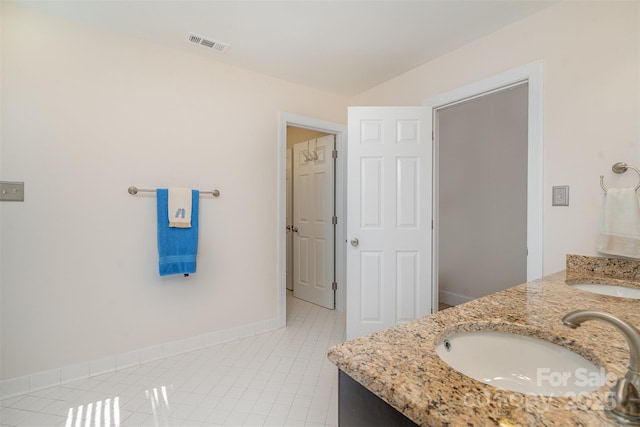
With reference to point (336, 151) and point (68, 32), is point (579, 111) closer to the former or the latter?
point (336, 151)

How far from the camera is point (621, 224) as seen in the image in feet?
4.61

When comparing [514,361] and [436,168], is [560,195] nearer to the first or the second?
[436,168]

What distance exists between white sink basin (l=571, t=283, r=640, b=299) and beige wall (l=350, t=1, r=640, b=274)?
0.28 m

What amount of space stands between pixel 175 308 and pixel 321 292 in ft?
5.26

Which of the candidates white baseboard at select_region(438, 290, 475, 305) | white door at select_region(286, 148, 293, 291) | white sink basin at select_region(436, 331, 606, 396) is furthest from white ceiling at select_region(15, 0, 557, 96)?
white baseboard at select_region(438, 290, 475, 305)

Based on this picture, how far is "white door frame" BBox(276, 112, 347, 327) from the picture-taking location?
270 centimetres

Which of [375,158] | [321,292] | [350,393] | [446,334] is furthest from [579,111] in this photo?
[321,292]

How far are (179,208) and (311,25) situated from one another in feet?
5.16

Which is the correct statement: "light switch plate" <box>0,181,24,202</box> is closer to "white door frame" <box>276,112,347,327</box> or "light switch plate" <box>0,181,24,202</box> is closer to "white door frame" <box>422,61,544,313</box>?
"white door frame" <box>276,112,347,327</box>

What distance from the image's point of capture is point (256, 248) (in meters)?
2.61

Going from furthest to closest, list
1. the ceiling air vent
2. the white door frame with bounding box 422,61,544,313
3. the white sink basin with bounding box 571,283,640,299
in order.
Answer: the ceiling air vent → the white door frame with bounding box 422,61,544,313 → the white sink basin with bounding box 571,283,640,299

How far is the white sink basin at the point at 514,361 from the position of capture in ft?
2.38

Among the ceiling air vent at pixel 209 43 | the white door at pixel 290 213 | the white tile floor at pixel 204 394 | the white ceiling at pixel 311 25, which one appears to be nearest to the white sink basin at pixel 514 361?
the white tile floor at pixel 204 394

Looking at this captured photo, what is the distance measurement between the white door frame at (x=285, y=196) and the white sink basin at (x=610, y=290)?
80.0 inches
